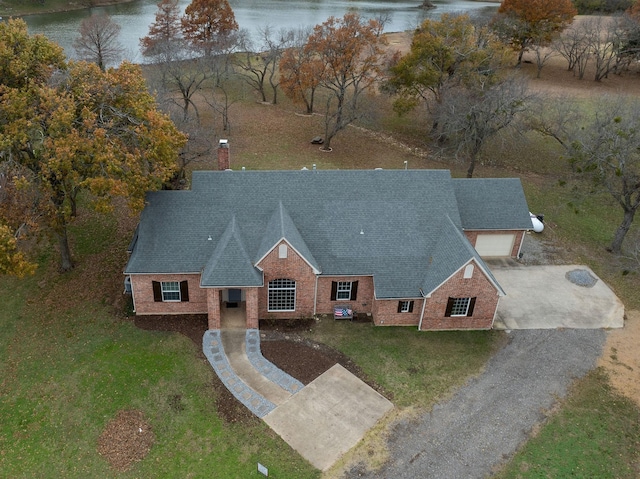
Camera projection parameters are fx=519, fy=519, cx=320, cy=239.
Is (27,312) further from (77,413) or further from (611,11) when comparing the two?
(611,11)

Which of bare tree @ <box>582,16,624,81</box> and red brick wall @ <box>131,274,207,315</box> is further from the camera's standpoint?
bare tree @ <box>582,16,624,81</box>

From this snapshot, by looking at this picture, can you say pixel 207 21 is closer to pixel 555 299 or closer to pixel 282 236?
pixel 282 236

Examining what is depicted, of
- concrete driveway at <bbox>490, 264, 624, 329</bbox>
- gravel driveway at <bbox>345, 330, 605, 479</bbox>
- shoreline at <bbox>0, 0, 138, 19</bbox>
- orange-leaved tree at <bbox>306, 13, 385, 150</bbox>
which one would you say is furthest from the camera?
shoreline at <bbox>0, 0, 138, 19</bbox>

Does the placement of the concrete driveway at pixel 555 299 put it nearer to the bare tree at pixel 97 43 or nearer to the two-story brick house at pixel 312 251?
the two-story brick house at pixel 312 251

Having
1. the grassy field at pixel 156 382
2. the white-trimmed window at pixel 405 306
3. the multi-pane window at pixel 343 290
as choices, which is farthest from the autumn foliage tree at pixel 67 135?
the white-trimmed window at pixel 405 306

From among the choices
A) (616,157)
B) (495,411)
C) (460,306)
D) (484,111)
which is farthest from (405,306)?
(484,111)

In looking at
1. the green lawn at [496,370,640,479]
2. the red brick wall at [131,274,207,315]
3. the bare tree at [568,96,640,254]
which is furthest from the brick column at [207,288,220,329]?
the bare tree at [568,96,640,254]

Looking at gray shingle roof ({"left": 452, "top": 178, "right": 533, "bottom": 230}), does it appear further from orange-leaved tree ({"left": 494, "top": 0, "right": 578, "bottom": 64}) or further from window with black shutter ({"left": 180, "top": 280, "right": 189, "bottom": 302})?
orange-leaved tree ({"left": 494, "top": 0, "right": 578, "bottom": 64})
